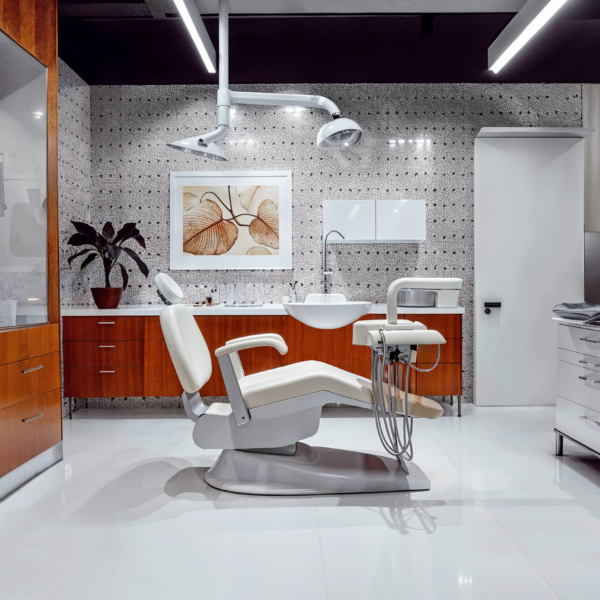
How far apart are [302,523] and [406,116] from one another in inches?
142

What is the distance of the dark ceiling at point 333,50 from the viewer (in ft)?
12.7

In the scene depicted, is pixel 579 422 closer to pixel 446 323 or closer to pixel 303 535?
pixel 446 323

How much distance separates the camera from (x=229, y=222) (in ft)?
14.6

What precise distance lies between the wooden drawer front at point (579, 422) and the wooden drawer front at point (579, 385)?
0.12 feet

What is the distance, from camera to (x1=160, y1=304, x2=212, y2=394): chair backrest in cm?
241

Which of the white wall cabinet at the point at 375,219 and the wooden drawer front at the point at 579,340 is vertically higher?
the white wall cabinet at the point at 375,219

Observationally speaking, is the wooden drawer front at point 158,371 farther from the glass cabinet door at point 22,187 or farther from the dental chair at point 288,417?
the dental chair at point 288,417

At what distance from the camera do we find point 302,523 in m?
2.09

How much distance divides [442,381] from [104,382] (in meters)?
2.68

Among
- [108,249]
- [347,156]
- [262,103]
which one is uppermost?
[347,156]

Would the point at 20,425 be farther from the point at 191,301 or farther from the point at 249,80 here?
the point at 249,80

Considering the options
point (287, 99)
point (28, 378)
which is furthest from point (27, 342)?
point (287, 99)

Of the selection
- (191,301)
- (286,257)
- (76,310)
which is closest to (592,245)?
(286,257)

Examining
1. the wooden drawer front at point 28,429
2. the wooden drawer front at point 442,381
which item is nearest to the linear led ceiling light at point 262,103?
the wooden drawer front at point 28,429
